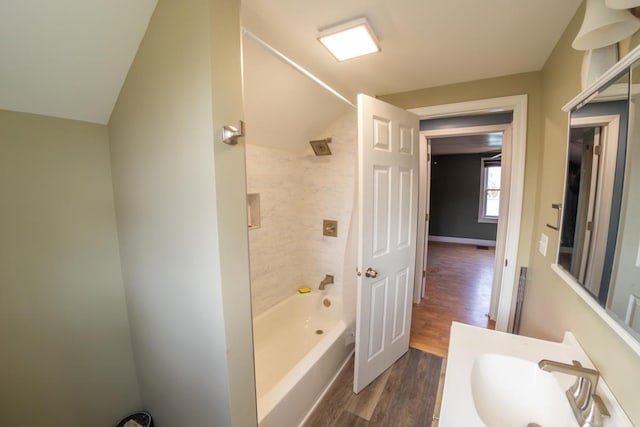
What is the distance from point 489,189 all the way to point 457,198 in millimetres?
687

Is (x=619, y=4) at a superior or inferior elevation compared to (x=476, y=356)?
superior

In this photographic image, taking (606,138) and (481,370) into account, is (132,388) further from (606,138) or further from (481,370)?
(606,138)

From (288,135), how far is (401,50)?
3.38ft

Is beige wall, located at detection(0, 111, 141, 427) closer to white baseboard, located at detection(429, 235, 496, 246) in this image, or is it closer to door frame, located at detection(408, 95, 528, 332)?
door frame, located at detection(408, 95, 528, 332)

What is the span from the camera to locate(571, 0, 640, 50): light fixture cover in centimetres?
74

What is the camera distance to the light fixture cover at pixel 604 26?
29.0 inches

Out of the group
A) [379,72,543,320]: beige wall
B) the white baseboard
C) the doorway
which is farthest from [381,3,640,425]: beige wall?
the white baseboard

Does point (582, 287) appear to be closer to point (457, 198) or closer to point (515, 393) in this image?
point (515, 393)

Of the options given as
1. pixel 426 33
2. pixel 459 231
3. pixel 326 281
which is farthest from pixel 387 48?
pixel 459 231

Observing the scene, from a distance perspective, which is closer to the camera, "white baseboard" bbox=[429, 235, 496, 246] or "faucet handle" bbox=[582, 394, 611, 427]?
"faucet handle" bbox=[582, 394, 611, 427]

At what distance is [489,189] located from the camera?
574 cm

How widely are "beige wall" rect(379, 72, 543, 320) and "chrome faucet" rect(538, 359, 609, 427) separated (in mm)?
1292

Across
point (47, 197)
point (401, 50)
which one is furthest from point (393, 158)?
point (47, 197)

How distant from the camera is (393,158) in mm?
1718
